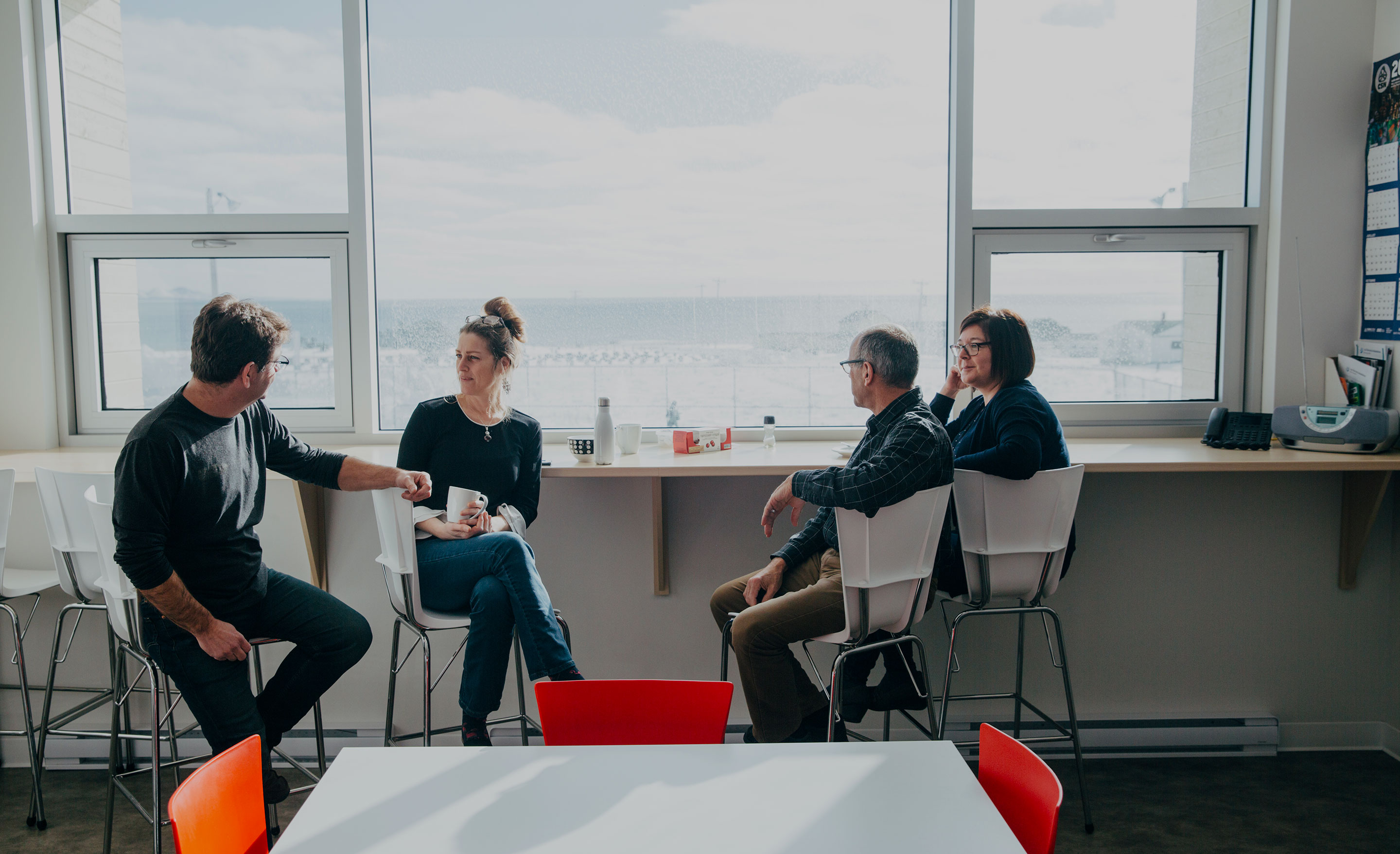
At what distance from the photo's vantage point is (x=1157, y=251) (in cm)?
323

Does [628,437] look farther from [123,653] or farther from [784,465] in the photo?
[123,653]

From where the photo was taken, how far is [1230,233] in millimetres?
3207

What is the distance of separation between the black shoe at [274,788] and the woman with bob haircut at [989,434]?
1463 mm

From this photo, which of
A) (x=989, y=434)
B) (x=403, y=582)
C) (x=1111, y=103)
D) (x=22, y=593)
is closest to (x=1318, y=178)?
(x=1111, y=103)

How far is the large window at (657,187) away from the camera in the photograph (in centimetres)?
321

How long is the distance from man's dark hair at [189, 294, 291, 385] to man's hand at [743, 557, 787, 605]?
1.41 meters

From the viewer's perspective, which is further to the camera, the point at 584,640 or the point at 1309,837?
the point at 584,640

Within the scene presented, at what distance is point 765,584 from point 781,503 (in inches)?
9.6

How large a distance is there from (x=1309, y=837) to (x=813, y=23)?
2.97 metres

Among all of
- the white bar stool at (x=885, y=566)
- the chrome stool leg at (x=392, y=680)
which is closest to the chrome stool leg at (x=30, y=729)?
the chrome stool leg at (x=392, y=680)

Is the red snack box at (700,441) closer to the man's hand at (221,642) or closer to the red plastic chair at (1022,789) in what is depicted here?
the man's hand at (221,642)

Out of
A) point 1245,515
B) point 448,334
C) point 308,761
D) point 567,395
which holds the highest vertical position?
point 448,334

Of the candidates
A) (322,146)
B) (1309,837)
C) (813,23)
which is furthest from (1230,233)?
(322,146)

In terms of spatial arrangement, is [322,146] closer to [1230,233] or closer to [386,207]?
[386,207]
